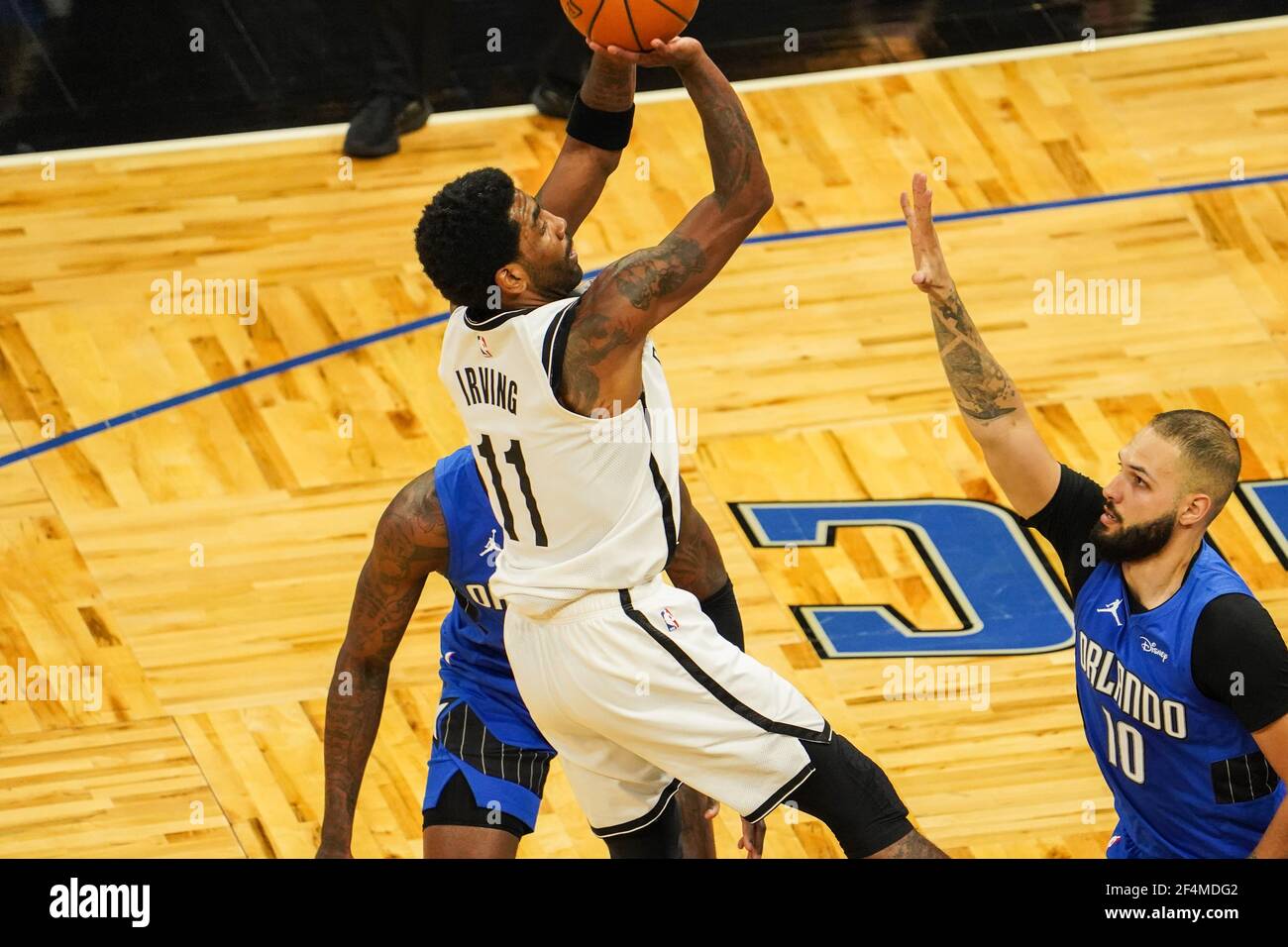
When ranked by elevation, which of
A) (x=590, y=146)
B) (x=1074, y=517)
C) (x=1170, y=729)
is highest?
(x=590, y=146)

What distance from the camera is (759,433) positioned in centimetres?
936

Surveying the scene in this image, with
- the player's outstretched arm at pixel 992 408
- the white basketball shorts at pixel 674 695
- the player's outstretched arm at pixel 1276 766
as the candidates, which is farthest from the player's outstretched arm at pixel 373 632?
the player's outstretched arm at pixel 1276 766

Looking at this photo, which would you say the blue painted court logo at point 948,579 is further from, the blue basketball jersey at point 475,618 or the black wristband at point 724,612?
the blue basketball jersey at point 475,618

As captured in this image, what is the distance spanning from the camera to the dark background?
11664mm

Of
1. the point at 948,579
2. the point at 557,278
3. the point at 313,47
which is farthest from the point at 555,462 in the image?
the point at 313,47

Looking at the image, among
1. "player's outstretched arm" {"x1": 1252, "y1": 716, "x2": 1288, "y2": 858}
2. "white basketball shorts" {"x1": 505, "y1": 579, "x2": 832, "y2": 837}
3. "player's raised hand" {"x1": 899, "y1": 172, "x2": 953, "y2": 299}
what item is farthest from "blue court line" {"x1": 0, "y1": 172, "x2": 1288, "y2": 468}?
"player's outstretched arm" {"x1": 1252, "y1": 716, "x2": 1288, "y2": 858}

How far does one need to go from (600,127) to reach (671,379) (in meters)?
3.50

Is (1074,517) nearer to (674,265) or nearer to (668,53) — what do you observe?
(674,265)

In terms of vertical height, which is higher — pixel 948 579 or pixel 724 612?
pixel 724 612

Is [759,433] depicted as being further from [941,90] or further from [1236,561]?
[941,90]

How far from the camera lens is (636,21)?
18.6ft

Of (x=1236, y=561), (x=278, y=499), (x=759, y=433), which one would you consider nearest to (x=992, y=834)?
(x=1236, y=561)

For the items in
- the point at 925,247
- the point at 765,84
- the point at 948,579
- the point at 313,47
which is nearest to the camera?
the point at 925,247
